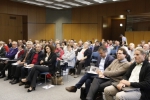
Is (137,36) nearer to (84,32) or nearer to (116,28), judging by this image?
(116,28)

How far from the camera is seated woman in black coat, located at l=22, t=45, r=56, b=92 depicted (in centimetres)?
483

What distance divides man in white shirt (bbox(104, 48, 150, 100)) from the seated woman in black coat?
96.6 inches

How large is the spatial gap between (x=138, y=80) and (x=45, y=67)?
2.83m

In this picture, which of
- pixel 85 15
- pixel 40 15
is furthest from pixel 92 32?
pixel 40 15

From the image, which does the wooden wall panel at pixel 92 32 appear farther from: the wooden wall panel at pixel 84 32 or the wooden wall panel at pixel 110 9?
the wooden wall panel at pixel 110 9

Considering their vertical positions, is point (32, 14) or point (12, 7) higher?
point (12, 7)

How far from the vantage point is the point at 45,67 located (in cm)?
496

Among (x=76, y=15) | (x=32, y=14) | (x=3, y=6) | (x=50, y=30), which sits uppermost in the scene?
(x=3, y=6)

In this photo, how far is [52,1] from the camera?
40.5 feet

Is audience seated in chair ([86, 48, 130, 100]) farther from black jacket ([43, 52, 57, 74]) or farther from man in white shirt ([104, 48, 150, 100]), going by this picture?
black jacket ([43, 52, 57, 74])

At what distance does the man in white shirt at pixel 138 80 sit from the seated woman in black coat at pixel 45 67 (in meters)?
2.45

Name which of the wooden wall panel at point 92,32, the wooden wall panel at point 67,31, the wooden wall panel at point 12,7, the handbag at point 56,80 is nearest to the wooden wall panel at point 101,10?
the wooden wall panel at point 92,32

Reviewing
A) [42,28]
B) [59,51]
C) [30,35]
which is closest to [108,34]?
[42,28]

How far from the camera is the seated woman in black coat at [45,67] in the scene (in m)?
4.83
